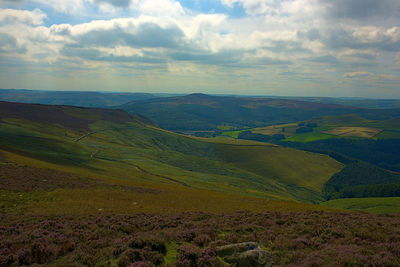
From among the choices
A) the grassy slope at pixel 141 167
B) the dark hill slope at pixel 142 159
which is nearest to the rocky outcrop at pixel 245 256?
the grassy slope at pixel 141 167

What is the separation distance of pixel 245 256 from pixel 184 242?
6334 millimetres

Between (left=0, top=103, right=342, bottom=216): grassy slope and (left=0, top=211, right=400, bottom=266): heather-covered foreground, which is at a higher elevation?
(left=0, top=211, right=400, bottom=266): heather-covered foreground

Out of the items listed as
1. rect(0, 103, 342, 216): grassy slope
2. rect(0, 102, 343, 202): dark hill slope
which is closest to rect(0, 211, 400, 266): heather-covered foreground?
rect(0, 103, 342, 216): grassy slope

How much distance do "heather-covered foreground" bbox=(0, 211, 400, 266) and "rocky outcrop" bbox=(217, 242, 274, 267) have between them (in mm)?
859

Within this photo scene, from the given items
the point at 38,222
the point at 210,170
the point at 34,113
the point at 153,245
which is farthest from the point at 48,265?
the point at 34,113

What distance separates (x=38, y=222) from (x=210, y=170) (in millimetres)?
134172

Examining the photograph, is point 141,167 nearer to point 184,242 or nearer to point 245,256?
point 184,242

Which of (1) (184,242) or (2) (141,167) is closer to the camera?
(1) (184,242)

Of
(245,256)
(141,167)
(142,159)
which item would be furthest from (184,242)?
(142,159)

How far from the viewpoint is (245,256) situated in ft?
48.8

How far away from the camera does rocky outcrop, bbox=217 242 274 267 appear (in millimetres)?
14648

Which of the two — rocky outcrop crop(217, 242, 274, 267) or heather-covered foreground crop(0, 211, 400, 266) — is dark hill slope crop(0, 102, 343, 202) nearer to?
heather-covered foreground crop(0, 211, 400, 266)

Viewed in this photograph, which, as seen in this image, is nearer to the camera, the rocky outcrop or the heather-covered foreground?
the rocky outcrop

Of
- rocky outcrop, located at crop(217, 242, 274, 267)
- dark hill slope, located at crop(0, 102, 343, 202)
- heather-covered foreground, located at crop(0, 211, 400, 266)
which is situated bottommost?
dark hill slope, located at crop(0, 102, 343, 202)
